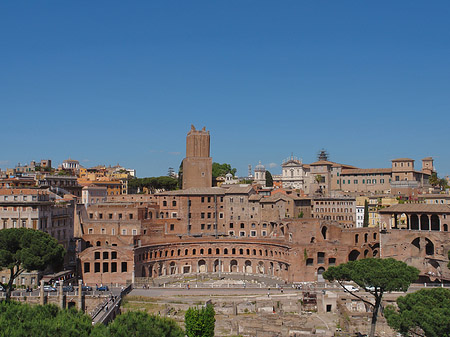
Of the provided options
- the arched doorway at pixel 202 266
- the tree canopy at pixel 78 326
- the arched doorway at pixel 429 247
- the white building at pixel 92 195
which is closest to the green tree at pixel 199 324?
the tree canopy at pixel 78 326

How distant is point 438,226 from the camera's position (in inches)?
2874

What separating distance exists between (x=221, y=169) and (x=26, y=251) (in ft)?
320

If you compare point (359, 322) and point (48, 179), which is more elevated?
point (48, 179)

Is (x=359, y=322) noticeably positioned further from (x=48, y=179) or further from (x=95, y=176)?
(x=95, y=176)

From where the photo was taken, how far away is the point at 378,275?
48.8m

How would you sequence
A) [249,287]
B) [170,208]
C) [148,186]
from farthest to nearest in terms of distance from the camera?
[148,186] < [170,208] < [249,287]

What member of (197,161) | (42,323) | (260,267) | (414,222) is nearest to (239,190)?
(197,161)

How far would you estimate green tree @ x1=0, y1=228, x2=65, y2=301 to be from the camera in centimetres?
5481

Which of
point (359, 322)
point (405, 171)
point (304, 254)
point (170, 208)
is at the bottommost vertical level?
point (359, 322)

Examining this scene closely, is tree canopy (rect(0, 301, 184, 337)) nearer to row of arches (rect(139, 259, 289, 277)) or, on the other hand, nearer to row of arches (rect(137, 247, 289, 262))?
row of arches (rect(137, 247, 289, 262))

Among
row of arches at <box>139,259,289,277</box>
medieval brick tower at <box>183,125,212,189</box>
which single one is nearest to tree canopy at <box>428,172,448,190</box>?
medieval brick tower at <box>183,125,212,189</box>

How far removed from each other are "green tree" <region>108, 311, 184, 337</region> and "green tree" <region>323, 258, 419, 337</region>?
19.3 m

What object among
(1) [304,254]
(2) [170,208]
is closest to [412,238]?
(1) [304,254]

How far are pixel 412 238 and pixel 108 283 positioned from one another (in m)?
39.2
